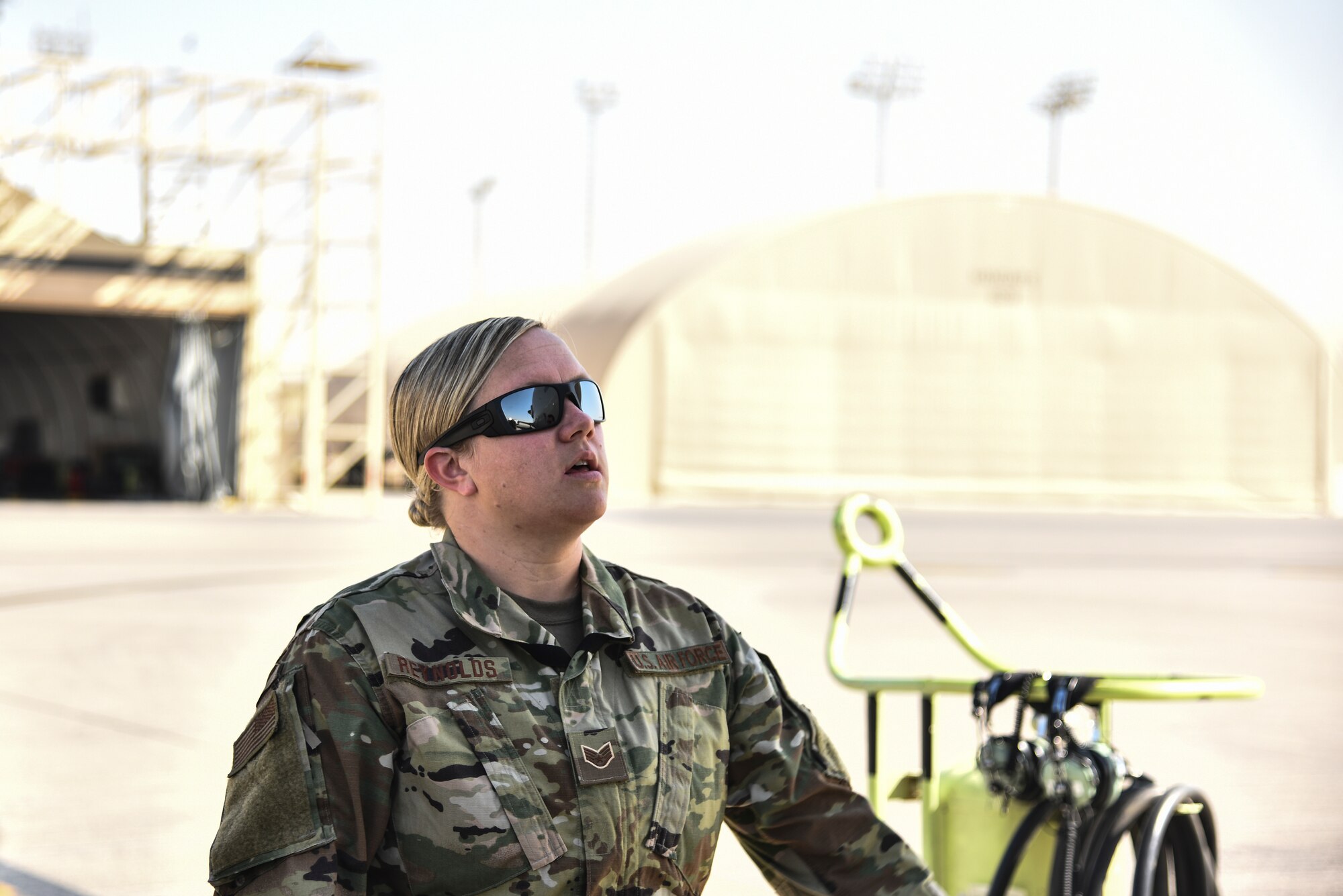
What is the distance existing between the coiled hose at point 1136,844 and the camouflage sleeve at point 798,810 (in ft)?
2.37

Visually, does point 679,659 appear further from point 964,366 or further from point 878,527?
point 964,366

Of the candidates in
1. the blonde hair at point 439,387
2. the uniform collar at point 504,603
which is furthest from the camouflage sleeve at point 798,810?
the blonde hair at point 439,387

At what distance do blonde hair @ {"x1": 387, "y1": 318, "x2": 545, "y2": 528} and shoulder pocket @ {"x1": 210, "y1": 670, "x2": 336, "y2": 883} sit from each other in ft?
1.44

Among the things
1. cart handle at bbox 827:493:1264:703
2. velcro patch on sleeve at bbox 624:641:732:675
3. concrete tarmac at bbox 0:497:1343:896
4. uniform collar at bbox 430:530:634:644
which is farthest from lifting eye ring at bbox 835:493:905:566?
concrete tarmac at bbox 0:497:1343:896

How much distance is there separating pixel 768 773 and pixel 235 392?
1261 inches

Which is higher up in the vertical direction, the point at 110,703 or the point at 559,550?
the point at 559,550

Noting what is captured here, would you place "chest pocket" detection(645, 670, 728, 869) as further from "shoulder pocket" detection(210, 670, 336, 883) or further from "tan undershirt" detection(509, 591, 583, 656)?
"shoulder pocket" detection(210, 670, 336, 883)

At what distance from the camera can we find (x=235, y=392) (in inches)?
1284

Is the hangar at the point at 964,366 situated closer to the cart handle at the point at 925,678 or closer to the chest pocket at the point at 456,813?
the cart handle at the point at 925,678

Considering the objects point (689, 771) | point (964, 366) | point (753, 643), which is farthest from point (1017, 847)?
point (964, 366)

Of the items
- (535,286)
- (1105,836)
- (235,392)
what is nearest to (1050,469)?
(235,392)

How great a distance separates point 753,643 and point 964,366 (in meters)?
32.9

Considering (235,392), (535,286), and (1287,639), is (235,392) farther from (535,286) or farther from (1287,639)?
(535,286)

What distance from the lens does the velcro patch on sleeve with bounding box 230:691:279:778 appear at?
1.76m
